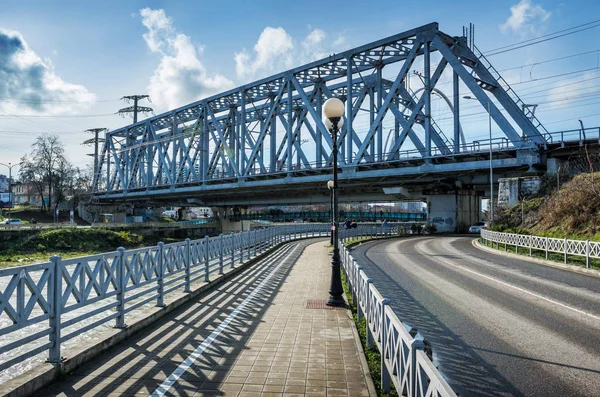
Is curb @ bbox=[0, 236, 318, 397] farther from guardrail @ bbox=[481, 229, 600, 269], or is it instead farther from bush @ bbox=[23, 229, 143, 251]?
bush @ bbox=[23, 229, 143, 251]

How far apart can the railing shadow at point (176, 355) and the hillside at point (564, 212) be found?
18500 mm

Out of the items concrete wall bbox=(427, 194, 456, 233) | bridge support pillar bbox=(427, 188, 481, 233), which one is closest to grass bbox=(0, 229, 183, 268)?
concrete wall bbox=(427, 194, 456, 233)

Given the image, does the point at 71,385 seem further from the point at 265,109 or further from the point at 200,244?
the point at 265,109

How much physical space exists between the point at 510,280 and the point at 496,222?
19.3 m

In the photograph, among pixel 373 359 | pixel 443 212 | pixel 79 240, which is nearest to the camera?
pixel 373 359

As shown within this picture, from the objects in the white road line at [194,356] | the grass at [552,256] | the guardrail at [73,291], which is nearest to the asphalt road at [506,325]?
the grass at [552,256]

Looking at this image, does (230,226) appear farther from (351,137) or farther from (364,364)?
(364,364)

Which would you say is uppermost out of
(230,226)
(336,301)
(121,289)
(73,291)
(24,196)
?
(24,196)

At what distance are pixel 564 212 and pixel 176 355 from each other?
2442 cm

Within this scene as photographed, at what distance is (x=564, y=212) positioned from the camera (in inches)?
930

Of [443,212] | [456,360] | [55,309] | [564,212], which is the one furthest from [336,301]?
[443,212]

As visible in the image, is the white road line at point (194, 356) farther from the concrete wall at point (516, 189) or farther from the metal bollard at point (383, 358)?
the concrete wall at point (516, 189)

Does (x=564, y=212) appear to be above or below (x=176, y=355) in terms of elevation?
above

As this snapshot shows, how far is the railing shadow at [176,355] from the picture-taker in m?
4.90
